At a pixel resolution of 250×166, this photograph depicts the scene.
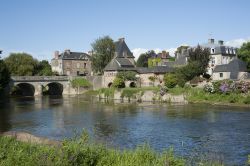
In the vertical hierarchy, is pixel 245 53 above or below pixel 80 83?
above

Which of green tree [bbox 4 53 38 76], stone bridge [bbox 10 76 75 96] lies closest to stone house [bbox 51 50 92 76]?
green tree [bbox 4 53 38 76]

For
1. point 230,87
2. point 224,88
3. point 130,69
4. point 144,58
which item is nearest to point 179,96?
point 224,88

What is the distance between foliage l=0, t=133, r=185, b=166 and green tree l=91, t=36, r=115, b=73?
240ft

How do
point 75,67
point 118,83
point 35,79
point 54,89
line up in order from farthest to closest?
point 75,67, point 54,89, point 35,79, point 118,83

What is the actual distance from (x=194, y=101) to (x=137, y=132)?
2491cm

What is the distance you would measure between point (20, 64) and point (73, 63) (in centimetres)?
1550

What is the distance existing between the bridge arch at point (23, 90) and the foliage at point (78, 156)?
6823cm

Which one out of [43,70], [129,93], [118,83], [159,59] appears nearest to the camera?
[129,93]

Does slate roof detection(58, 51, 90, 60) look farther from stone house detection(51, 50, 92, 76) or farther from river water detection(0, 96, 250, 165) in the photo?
river water detection(0, 96, 250, 165)

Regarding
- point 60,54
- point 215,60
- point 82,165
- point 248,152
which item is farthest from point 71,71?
point 82,165

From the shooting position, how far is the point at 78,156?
505 inches

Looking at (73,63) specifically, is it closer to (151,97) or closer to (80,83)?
(80,83)

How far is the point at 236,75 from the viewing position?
6022 centimetres

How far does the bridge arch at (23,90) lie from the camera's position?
82.2 m
